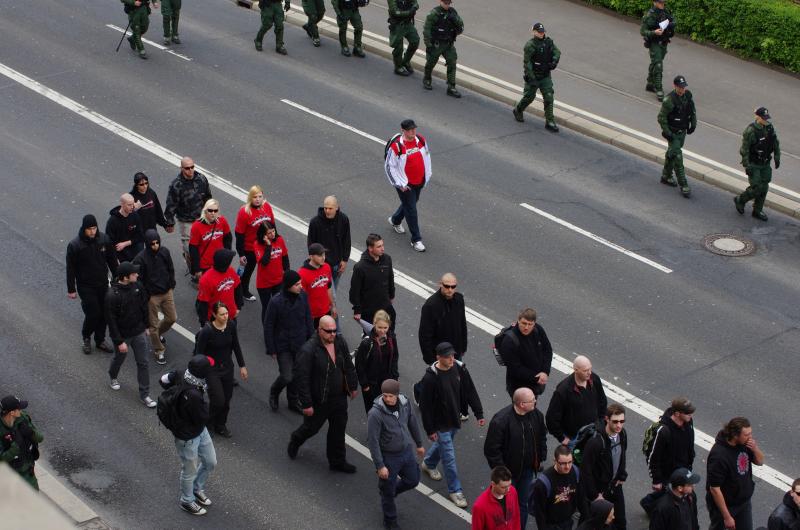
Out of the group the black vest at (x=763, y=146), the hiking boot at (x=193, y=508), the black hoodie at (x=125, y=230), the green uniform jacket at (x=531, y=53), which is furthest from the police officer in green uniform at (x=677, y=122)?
the hiking boot at (x=193, y=508)

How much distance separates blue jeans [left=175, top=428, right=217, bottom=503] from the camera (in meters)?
9.45

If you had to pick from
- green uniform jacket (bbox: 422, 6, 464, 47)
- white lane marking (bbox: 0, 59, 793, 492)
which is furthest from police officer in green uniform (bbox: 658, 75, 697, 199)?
white lane marking (bbox: 0, 59, 793, 492)

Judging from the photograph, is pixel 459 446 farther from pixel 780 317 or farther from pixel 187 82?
pixel 187 82

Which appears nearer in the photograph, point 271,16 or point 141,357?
point 141,357

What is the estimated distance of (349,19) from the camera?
2130 cm

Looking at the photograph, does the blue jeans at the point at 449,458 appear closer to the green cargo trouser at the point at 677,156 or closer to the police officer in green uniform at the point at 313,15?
the green cargo trouser at the point at 677,156

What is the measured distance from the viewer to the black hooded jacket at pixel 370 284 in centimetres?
1154

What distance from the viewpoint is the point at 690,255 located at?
14.9 meters

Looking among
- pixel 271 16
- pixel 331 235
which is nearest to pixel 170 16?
pixel 271 16

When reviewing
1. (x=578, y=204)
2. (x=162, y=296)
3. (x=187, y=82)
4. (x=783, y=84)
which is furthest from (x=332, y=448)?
(x=783, y=84)

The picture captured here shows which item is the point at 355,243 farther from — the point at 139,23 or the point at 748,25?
the point at 748,25

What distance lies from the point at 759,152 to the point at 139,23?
1107 cm

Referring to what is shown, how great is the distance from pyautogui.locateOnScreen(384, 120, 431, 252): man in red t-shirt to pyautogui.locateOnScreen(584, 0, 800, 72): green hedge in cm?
986

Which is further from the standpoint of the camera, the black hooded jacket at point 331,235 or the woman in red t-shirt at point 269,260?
the black hooded jacket at point 331,235
